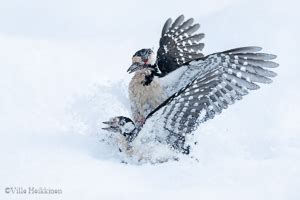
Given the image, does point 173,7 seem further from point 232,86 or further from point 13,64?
point 232,86

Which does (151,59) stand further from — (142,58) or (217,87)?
(217,87)

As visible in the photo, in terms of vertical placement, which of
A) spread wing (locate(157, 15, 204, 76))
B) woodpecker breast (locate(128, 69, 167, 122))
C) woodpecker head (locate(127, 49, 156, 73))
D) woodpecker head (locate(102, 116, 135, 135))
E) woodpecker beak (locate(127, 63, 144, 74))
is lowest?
woodpecker head (locate(102, 116, 135, 135))

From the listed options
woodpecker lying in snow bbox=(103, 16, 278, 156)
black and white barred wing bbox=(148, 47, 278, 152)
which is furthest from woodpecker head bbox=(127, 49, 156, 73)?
black and white barred wing bbox=(148, 47, 278, 152)

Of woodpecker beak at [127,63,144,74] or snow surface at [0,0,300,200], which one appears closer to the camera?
snow surface at [0,0,300,200]

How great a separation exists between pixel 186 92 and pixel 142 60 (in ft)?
4.86

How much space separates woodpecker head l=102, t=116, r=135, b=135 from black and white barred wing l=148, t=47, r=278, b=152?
370 millimetres

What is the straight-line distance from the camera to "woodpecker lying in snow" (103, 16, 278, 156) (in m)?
6.09

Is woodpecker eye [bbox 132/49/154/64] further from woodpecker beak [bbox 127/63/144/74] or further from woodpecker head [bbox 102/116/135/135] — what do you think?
woodpecker head [bbox 102/116/135/135]

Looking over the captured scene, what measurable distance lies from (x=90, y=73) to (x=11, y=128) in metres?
3.38

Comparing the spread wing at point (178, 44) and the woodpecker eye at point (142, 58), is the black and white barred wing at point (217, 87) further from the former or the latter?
the spread wing at point (178, 44)

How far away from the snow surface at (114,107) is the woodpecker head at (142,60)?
2.04 feet

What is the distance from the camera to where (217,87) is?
638cm

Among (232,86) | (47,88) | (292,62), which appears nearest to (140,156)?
(232,86)

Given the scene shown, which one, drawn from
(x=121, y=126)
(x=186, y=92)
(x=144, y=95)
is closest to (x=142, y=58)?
(x=144, y=95)
